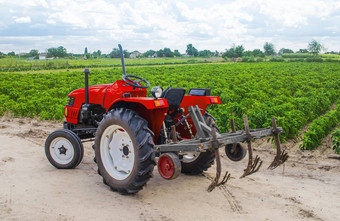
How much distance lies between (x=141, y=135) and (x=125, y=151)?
1.85ft

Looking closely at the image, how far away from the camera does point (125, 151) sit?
4551mm

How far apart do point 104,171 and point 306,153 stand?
180 inches

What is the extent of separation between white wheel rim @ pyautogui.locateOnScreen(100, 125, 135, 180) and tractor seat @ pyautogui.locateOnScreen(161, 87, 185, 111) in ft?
2.62

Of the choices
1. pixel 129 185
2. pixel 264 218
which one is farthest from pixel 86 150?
pixel 264 218

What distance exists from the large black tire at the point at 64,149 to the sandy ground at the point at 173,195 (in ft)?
0.51

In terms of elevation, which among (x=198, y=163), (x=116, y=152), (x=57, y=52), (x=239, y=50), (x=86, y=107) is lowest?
(x=198, y=163)

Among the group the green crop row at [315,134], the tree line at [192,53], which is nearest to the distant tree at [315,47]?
the tree line at [192,53]

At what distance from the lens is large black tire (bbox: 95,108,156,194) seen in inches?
162

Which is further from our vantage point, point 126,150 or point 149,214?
point 126,150

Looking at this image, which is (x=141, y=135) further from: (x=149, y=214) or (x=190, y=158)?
(x=190, y=158)

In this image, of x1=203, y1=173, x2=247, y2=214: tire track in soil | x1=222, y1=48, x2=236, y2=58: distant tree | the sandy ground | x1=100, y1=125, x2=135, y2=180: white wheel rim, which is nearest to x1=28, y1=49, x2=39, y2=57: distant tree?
x1=222, y1=48, x2=236, y2=58: distant tree

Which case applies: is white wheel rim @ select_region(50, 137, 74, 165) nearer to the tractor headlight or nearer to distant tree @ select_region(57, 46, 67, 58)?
the tractor headlight

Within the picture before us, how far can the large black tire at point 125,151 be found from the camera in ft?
13.5

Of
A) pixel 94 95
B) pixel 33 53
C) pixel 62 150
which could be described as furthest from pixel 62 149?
pixel 33 53
